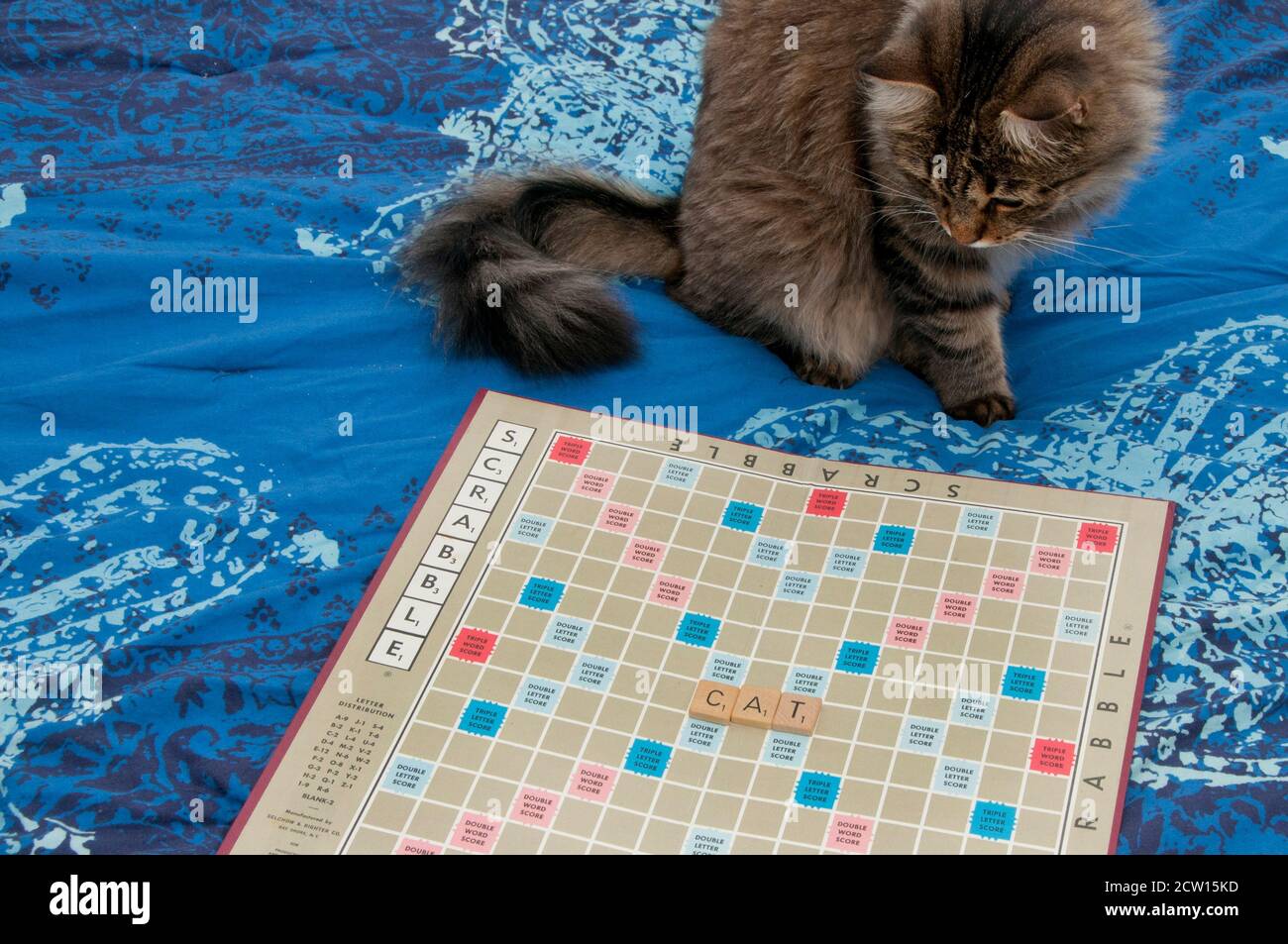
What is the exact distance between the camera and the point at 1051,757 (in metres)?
1.02

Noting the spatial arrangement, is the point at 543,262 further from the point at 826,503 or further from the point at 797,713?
the point at 797,713

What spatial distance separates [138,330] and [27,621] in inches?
17.8

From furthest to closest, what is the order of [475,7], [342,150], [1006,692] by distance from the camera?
1. [475,7]
2. [342,150]
3. [1006,692]

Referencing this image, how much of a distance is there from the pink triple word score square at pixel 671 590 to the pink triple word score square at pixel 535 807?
9.0 inches

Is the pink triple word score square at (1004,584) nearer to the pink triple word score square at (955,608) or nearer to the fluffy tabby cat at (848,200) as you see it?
the pink triple word score square at (955,608)

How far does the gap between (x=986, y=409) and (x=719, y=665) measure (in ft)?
1.73

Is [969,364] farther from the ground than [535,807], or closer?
farther from the ground

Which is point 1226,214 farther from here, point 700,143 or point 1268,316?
point 700,143

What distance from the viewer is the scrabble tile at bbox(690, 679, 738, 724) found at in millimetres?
1070

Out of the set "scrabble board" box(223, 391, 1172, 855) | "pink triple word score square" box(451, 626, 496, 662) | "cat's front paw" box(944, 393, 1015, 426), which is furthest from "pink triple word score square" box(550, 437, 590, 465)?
"cat's front paw" box(944, 393, 1015, 426)

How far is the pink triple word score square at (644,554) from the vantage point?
3.97 feet

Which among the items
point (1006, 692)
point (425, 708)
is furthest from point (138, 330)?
point (1006, 692)

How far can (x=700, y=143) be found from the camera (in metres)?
1.62

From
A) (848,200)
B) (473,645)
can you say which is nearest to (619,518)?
(473,645)
